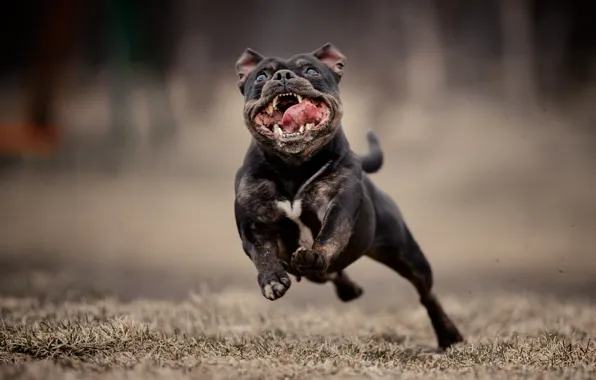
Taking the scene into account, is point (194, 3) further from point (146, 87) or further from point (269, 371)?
point (269, 371)

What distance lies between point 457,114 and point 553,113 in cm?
103

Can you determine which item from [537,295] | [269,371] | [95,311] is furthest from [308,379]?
[537,295]

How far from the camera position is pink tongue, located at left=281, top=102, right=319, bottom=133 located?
3.42m

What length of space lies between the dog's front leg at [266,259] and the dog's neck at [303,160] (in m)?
0.27

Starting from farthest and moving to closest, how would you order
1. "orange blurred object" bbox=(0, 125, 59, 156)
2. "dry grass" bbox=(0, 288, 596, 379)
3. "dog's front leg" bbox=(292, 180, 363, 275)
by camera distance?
"orange blurred object" bbox=(0, 125, 59, 156)
"dog's front leg" bbox=(292, 180, 363, 275)
"dry grass" bbox=(0, 288, 596, 379)

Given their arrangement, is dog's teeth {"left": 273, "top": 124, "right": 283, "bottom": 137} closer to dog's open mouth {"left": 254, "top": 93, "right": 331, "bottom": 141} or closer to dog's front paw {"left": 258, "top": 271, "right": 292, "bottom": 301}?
dog's open mouth {"left": 254, "top": 93, "right": 331, "bottom": 141}

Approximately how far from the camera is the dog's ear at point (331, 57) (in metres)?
3.80

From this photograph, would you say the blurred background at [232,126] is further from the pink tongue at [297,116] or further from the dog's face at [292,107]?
the pink tongue at [297,116]

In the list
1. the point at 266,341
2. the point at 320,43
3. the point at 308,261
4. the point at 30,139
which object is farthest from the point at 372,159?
the point at 30,139

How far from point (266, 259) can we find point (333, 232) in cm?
29

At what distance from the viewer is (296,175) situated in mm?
3525

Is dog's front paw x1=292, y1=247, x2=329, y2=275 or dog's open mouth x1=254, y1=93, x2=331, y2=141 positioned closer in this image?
dog's front paw x1=292, y1=247, x2=329, y2=275

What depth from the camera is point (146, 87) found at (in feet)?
30.4

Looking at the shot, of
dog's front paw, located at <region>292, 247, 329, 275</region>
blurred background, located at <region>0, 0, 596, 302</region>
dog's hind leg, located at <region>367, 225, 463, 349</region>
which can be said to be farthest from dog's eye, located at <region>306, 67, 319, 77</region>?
blurred background, located at <region>0, 0, 596, 302</region>
